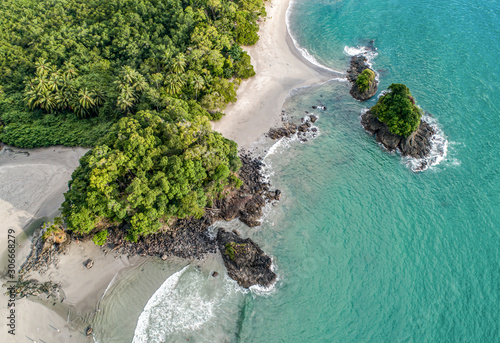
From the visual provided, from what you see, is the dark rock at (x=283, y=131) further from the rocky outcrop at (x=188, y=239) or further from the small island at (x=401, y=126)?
the small island at (x=401, y=126)

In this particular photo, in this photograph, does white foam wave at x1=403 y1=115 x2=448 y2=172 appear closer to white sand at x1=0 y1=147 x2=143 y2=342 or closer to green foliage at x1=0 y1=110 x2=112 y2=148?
white sand at x1=0 y1=147 x2=143 y2=342

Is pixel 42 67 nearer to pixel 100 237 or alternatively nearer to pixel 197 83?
pixel 197 83

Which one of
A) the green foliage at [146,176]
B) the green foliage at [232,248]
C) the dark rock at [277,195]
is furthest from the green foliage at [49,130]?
the dark rock at [277,195]

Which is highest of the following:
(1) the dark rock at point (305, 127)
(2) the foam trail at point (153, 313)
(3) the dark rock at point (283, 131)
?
(1) the dark rock at point (305, 127)

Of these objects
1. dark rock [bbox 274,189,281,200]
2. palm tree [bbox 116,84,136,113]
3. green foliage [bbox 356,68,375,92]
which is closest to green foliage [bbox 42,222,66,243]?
palm tree [bbox 116,84,136,113]

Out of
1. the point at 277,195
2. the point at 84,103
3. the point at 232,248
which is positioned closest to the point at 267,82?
the point at 277,195
